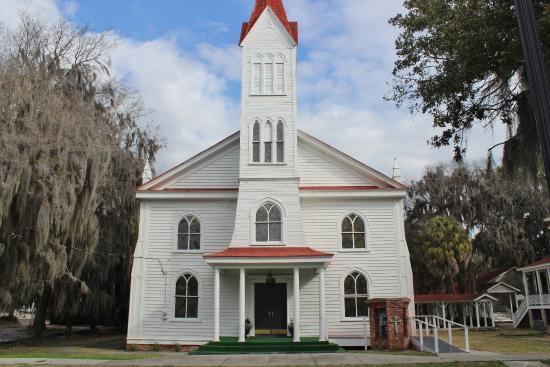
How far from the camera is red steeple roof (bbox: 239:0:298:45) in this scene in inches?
822

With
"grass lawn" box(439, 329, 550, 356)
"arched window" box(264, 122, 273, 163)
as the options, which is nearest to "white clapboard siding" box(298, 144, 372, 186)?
"arched window" box(264, 122, 273, 163)

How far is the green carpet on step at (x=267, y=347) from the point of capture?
1639 cm

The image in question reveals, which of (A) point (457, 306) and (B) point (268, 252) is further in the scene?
(A) point (457, 306)

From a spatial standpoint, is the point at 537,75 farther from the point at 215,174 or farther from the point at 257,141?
the point at 215,174

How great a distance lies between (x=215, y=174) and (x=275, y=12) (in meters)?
7.22

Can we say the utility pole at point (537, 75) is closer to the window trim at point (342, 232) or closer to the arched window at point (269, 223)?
the arched window at point (269, 223)

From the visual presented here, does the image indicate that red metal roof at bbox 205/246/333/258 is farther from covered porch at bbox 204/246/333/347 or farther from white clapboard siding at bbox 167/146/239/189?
white clapboard siding at bbox 167/146/239/189

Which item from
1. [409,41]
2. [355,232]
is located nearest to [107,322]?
[355,232]

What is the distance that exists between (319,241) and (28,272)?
10727 millimetres

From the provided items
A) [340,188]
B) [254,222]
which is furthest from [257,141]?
[340,188]

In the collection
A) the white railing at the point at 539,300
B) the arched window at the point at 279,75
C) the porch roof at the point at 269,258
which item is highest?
the arched window at the point at 279,75

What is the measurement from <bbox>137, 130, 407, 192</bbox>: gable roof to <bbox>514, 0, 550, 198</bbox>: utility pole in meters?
14.0

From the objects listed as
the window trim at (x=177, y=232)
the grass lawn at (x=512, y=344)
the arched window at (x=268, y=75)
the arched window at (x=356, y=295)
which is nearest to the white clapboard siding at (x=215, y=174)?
the window trim at (x=177, y=232)

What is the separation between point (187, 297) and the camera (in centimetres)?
1925
